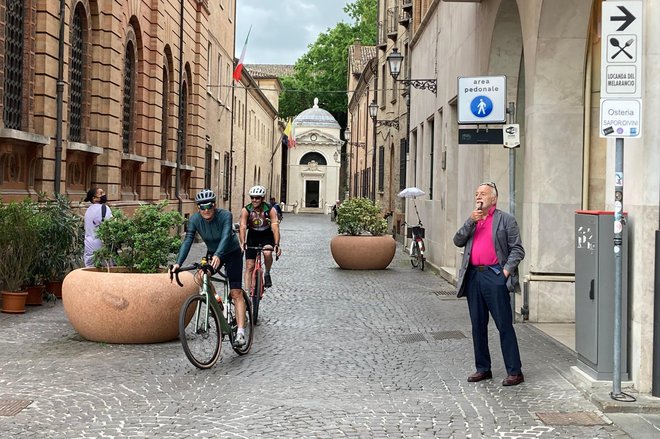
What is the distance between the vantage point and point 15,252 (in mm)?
11703

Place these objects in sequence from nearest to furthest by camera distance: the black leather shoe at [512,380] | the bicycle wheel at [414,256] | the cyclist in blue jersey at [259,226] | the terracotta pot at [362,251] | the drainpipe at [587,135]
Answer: the black leather shoe at [512,380], the cyclist in blue jersey at [259,226], the drainpipe at [587,135], the terracotta pot at [362,251], the bicycle wheel at [414,256]

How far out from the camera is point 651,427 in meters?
6.18

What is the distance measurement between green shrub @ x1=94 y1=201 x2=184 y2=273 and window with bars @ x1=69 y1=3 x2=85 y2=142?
9.22m

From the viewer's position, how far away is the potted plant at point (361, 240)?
19812mm

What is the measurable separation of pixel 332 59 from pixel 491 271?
75287 millimetres

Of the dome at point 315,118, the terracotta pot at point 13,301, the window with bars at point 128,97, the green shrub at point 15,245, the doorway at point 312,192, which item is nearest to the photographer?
the terracotta pot at point 13,301

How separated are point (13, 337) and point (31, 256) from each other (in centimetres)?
233

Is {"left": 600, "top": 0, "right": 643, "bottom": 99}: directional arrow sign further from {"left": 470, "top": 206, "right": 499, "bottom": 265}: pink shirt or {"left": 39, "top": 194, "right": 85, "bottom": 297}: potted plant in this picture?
{"left": 39, "top": 194, "right": 85, "bottom": 297}: potted plant

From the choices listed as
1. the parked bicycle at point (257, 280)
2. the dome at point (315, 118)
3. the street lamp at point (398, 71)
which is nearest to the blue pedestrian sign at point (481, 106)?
the parked bicycle at point (257, 280)

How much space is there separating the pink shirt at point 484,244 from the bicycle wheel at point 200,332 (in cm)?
248

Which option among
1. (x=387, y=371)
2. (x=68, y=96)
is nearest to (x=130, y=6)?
(x=68, y=96)

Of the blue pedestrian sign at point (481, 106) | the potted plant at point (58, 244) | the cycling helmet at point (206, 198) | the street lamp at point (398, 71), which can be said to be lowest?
the potted plant at point (58, 244)

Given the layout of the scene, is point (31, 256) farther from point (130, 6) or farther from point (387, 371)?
point (130, 6)

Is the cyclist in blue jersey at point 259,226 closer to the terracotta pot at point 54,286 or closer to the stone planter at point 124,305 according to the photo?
the stone planter at point 124,305
